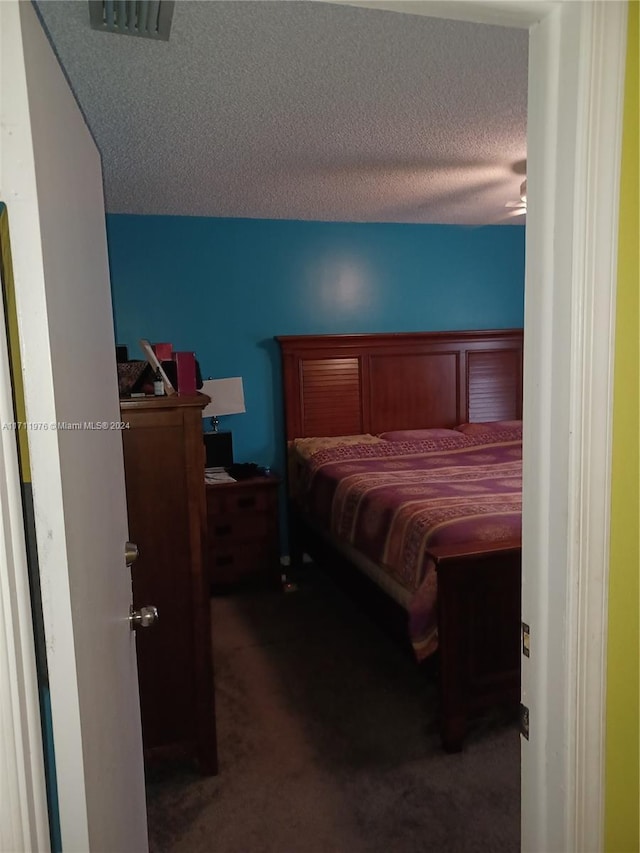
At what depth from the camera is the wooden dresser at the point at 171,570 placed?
198 centimetres

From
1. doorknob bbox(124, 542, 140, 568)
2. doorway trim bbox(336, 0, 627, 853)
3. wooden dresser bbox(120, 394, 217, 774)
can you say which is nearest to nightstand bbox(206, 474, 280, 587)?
wooden dresser bbox(120, 394, 217, 774)

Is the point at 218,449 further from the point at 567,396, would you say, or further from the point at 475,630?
the point at 567,396

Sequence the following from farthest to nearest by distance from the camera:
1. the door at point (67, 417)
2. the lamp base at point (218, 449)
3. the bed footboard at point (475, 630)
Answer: the lamp base at point (218, 449), the bed footboard at point (475, 630), the door at point (67, 417)

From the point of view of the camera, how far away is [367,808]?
1985 millimetres

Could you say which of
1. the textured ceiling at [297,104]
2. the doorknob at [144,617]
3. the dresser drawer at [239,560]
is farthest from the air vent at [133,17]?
the dresser drawer at [239,560]

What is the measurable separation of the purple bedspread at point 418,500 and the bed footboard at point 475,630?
81mm

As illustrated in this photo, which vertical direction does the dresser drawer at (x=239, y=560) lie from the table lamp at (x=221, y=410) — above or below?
below

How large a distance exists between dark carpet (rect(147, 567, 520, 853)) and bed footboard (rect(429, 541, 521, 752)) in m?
0.17

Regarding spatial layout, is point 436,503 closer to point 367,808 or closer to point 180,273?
point 367,808

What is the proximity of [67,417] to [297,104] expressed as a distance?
185 centimetres

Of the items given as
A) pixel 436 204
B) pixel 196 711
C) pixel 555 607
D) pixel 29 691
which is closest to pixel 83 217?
pixel 29 691

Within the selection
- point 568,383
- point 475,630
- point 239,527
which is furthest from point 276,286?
point 568,383

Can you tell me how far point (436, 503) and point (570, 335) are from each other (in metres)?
1.89

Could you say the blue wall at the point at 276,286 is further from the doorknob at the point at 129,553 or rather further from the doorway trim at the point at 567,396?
the doorway trim at the point at 567,396
